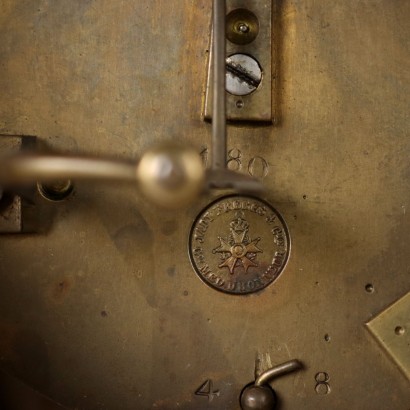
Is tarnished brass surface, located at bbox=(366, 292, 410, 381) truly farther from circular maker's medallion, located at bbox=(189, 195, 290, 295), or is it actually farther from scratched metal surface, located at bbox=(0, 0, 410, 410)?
circular maker's medallion, located at bbox=(189, 195, 290, 295)

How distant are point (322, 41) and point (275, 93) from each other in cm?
13

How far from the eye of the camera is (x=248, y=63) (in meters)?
Result: 1.08

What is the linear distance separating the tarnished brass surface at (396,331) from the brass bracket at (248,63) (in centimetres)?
40

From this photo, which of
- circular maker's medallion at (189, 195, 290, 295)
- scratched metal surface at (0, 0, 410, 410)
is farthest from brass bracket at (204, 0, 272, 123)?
circular maker's medallion at (189, 195, 290, 295)

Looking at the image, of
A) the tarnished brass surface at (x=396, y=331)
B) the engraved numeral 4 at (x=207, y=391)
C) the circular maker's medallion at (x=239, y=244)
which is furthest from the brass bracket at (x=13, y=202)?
the tarnished brass surface at (x=396, y=331)

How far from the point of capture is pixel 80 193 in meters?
1.06

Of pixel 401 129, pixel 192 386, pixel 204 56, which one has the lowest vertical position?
pixel 192 386

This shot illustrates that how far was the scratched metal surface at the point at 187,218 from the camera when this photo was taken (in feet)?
3.47

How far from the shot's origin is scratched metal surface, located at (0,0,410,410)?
106 centimetres

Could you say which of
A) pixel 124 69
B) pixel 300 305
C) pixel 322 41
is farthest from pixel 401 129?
pixel 124 69

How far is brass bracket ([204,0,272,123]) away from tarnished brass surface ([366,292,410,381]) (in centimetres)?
40

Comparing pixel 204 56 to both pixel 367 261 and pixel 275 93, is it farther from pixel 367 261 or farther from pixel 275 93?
pixel 367 261

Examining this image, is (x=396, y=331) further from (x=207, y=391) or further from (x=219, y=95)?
(x=219, y=95)

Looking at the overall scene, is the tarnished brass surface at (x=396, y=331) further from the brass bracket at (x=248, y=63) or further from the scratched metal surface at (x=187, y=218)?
the brass bracket at (x=248, y=63)
